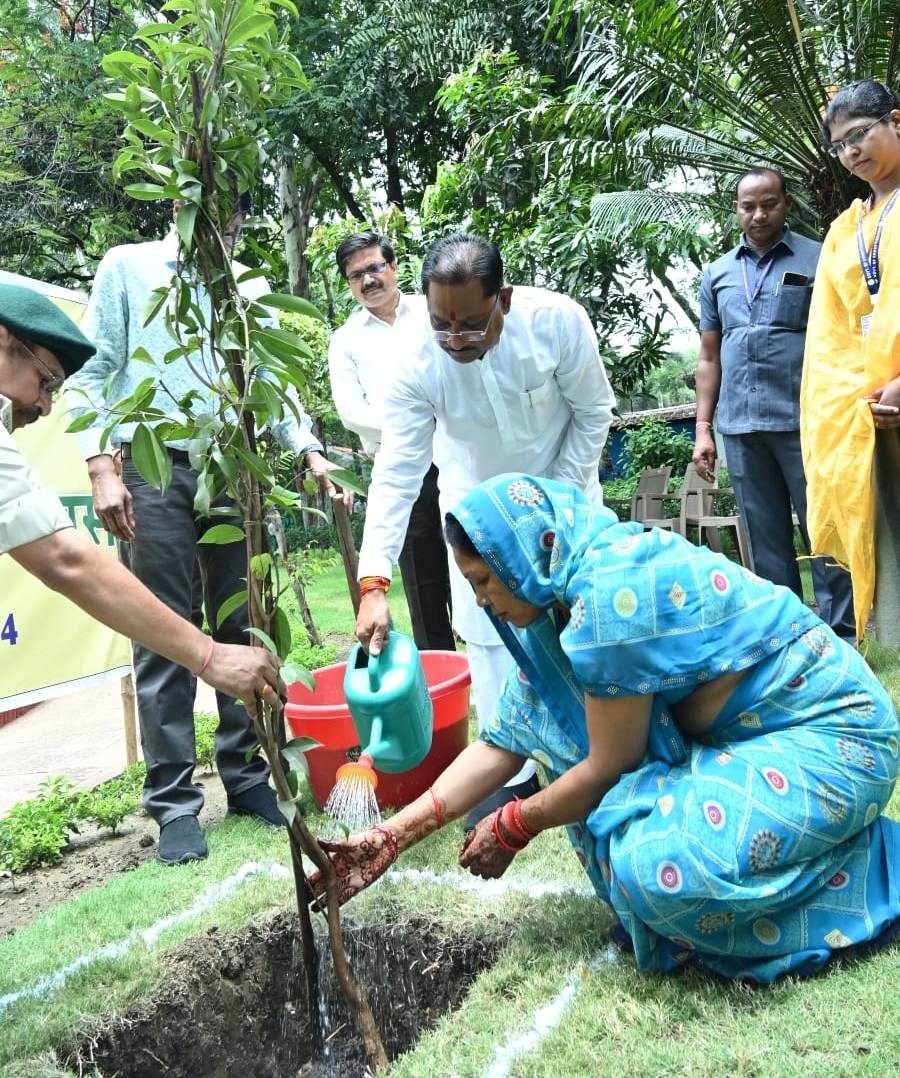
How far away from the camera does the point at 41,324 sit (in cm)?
211

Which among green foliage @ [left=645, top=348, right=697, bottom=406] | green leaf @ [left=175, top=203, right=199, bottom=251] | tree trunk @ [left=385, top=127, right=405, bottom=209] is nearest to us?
green leaf @ [left=175, top=203, right=199, bottom=251]

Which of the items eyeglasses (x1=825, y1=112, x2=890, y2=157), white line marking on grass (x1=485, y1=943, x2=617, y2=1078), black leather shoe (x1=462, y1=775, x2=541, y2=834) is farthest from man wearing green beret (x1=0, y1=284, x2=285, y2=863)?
eyeglasses (x1=825, y1=112, x2=890, y2=157)

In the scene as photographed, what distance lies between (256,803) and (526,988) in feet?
5.29

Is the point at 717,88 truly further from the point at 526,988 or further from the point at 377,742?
the point at 526,988

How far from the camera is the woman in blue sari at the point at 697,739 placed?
1918 mm

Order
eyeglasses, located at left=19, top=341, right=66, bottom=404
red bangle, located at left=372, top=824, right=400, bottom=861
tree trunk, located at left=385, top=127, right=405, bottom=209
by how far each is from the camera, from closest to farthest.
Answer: eyeglasses, located at left=19, top=341, right=66, bottom=404 < red bangle, located at left=372, top=824, right=400, bottom=861 < tree trunk, located at left=385, top=127, right=405, bottom=209

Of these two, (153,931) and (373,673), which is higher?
(373,673)

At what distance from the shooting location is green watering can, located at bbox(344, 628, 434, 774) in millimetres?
2494

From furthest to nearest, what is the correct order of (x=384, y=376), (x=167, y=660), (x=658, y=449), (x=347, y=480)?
(x=658, y=449)
(x=384, y=376)
(x=167, y=660)
(x=347, y=480)

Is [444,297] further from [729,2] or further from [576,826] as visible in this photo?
[729,2]

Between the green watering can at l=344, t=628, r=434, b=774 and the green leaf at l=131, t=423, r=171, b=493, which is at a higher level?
A: the green leaf at l=131, t=423, r=171, b=493

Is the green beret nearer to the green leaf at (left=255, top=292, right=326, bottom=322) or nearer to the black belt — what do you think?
the green leaf at (left=255, top=292, right=326, bottom=322)

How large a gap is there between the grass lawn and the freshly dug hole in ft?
0.16

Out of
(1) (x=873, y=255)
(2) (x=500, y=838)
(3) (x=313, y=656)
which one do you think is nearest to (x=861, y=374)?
(1) (x=873, y=255)
